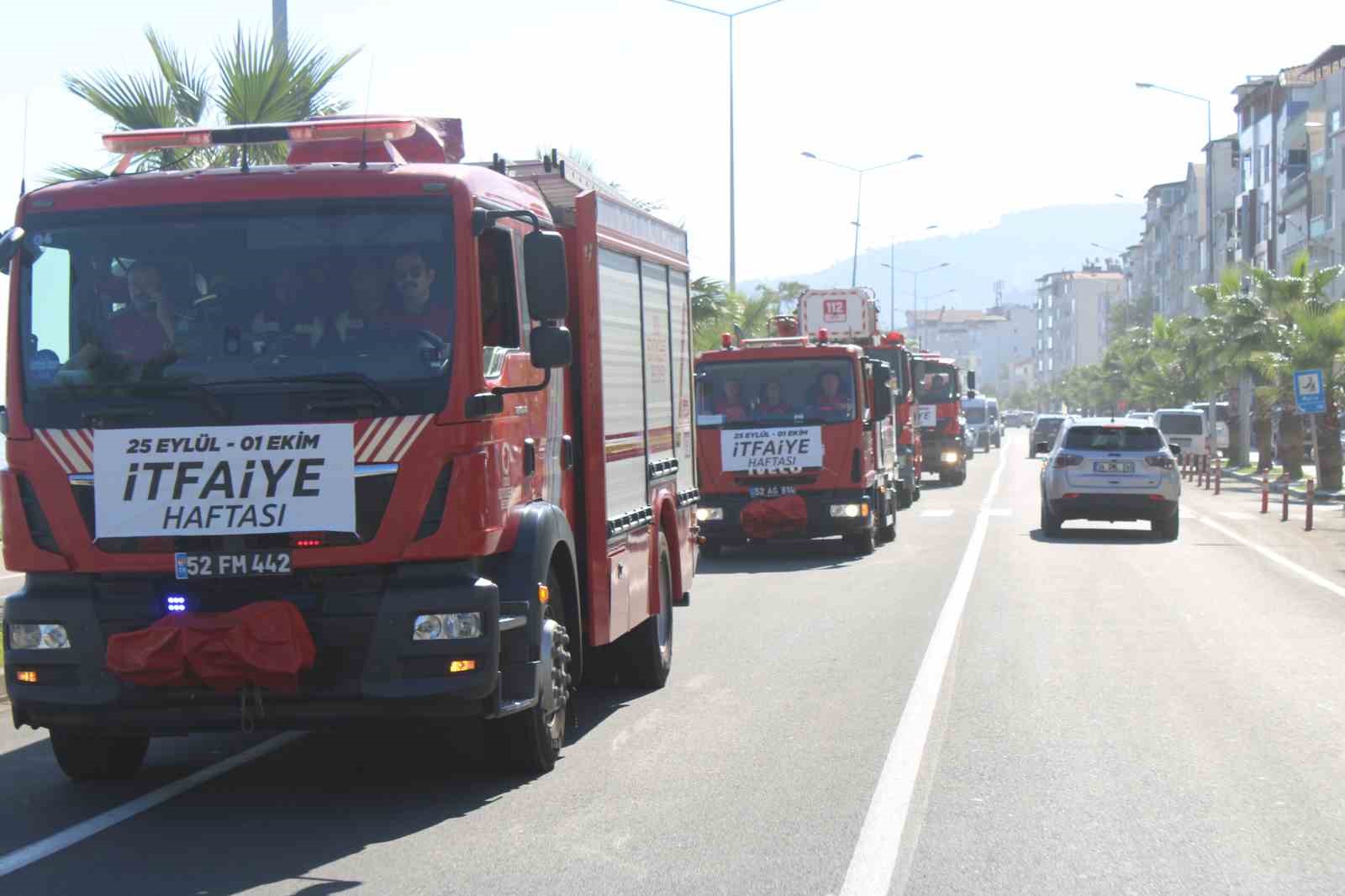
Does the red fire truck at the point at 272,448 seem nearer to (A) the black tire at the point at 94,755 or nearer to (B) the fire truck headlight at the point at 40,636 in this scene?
(B) the fire truck headlight at the point at 40,636

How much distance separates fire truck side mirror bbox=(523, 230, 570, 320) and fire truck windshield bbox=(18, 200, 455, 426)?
39 centimetres

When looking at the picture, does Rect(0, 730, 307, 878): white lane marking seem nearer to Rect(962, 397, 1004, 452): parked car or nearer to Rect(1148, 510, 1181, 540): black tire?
Rect(1148, 510, 1181, 540): black tire

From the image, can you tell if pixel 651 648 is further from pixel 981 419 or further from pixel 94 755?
pixel 981 419

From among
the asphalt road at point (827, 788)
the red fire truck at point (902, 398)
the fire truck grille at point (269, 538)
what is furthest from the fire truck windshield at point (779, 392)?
the fire truck grille at point (269, 538)

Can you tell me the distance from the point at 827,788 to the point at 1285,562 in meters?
14.7

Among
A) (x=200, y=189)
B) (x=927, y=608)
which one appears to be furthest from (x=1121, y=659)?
(x=200, y=189)

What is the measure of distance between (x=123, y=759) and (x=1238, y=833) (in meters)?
5.01

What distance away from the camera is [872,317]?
3017 cm

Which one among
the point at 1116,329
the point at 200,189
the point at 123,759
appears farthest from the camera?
the point at 1116,329

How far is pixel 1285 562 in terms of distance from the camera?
69.4ft

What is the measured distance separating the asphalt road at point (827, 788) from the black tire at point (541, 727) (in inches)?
4.7

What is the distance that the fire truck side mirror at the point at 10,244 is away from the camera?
786 centimetres

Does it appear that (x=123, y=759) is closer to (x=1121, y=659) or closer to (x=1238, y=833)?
(x=1238, y=833)

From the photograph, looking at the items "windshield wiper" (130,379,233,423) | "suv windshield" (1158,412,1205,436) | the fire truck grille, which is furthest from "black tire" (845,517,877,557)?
"suv windshield" (1158,412,1205,436)
